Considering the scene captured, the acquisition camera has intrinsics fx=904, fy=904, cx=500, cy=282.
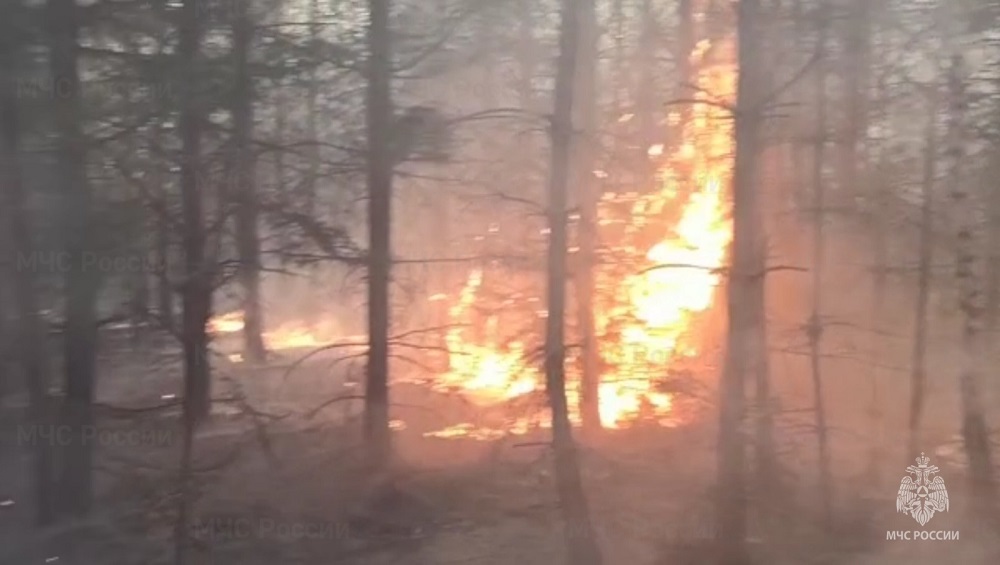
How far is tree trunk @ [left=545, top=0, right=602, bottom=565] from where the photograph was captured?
288cm

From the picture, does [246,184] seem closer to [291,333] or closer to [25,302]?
[291,333]

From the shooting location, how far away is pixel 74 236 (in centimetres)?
296

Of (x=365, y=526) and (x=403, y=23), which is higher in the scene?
(x=403, y=23)

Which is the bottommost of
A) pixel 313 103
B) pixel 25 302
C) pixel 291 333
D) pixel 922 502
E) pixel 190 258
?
pixel 922 502

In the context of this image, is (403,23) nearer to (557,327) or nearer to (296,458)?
(557,327)

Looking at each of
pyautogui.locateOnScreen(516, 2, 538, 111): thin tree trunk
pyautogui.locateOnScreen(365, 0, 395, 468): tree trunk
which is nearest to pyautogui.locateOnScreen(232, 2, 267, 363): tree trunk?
pyautogui.locateOnScreen(365, 0, 395, 468): tree trunk

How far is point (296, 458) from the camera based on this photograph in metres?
2.95

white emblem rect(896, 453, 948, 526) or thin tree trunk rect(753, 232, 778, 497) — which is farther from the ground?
thin tree trunk rect(753, 232, 778, 497)

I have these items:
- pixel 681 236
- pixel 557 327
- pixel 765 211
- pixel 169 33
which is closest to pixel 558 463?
pixel 557 327

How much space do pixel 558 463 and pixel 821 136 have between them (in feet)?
4.45

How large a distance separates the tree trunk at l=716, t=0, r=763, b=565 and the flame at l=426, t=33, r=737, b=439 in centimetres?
5

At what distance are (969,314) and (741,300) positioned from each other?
2.57 feet

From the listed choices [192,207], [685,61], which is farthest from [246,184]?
[685,61]

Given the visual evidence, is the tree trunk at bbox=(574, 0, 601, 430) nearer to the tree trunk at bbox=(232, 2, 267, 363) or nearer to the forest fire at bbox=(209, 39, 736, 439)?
the forest fire at bbox=(209, 39, 736, 439)
